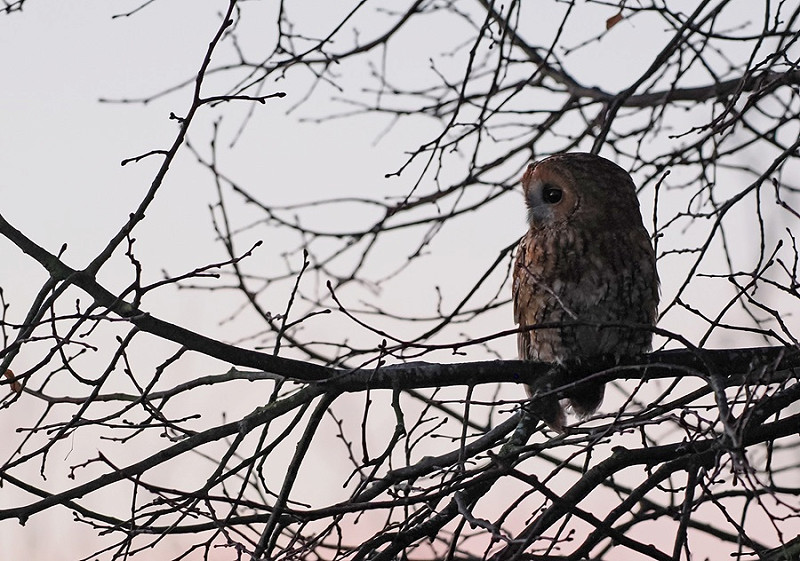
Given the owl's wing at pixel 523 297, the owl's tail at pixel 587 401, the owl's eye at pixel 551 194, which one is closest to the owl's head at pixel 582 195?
the owl's eye at pixel 551 194

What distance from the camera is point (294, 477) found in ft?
10.7

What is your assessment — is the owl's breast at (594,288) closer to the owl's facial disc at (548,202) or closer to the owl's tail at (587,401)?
the owl's facial disc at (548,202)

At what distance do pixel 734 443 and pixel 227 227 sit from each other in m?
2.53

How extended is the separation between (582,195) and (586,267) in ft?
1.03

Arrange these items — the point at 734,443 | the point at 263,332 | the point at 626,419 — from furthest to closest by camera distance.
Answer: the point at 263,332 → the point at 626,419 → the point at 734,443

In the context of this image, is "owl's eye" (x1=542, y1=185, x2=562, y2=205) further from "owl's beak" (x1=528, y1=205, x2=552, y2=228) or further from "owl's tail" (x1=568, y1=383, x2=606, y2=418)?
"owl's tail" (x1=568, y1=383, x2=606, y2=418)

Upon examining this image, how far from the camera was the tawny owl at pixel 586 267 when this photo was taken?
409cm

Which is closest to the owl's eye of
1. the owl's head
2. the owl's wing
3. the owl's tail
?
the owl's head

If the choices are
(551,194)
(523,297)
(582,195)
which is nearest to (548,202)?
(551,194)

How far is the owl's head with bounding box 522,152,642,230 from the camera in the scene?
166 inches

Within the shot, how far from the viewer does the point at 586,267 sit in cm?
410

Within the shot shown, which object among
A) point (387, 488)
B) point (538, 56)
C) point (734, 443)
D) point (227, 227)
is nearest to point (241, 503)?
point (387, 488)

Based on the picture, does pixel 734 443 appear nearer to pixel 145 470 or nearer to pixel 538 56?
pixel 145 470

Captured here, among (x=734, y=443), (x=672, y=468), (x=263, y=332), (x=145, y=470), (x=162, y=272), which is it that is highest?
(x=162, y=272)
